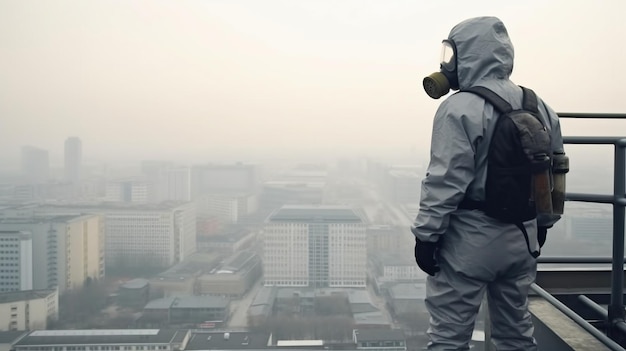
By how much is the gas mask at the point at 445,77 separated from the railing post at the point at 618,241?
66cm

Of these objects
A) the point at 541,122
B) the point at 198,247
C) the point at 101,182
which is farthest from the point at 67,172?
the point at 541,122

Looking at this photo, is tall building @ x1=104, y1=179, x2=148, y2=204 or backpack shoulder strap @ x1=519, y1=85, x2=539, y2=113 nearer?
backpack shoulder strap @ x1=519, y1=85, x2=539, y2=113

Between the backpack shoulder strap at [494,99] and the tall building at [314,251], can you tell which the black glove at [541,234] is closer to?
the backpack shoulder strap at [494,99]

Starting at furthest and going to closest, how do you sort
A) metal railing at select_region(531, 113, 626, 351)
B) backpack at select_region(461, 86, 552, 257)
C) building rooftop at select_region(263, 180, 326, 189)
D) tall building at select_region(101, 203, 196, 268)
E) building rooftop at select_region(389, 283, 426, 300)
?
building rooftop at select_region(263, 180, 326, 189) → tall building at select_region(101, 203, 196, 268) → building rooftop at select_region(389, 283, 426, 300) → metal railing at select_region(531, 113, 626, 351) → backpack at select_region(461, 86, 552, 257)

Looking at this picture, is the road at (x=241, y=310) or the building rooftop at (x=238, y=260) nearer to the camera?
the road at (x=241, y=310)

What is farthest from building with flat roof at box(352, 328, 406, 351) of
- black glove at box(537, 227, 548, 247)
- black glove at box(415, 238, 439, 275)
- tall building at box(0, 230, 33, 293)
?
tall building at box(0, 230, 33, 293)

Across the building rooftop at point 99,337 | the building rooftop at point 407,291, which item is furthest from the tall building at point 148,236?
the building rooftop at point 407,291

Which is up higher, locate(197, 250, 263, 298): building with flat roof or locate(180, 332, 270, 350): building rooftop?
locate(197, 250, 263, 298): building with flat roof

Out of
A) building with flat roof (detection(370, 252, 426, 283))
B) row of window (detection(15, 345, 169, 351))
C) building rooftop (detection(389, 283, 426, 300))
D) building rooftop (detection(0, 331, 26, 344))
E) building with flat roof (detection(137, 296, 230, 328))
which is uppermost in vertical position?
building with flat roof (detection(370, 252, 426, 283))

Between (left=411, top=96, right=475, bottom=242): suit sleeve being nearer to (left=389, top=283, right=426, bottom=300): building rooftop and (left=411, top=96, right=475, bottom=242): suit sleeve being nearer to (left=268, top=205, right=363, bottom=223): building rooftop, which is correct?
(left=389, top=283, right=426, bottom=300): building rooftop

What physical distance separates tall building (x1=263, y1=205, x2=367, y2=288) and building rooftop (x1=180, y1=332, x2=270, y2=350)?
0.50 metres

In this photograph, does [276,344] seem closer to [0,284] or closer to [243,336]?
[243,336]

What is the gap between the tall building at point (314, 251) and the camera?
128 inches

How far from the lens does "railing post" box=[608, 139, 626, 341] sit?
1.59 metres
